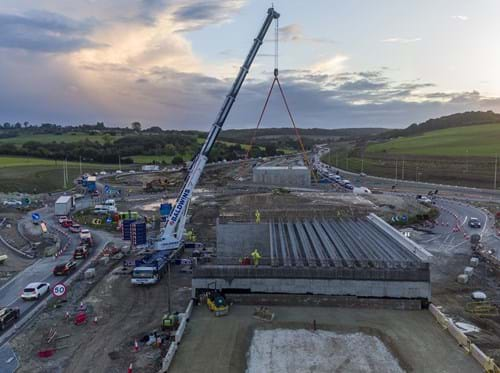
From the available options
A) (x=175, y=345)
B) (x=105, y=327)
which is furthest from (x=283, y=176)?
(x=175, y=345)

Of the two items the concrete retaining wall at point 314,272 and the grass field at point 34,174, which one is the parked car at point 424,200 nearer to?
the concrete retaining wall at point 314,272

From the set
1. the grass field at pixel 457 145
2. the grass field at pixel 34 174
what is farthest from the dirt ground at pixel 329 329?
the grass field at pixel 457 145

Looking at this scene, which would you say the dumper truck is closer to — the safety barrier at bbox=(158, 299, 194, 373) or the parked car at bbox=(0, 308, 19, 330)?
the parked car at bbox=(0, 308, 19, 330)

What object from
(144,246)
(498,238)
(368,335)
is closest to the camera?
(368,335)

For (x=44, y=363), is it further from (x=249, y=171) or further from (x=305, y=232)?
(x=249, y=171)

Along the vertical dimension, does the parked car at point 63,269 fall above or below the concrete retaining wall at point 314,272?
below

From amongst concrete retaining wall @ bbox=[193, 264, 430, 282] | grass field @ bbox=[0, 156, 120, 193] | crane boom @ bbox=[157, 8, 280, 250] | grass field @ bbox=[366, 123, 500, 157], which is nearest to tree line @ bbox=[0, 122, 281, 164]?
grass field @ bbox=[0, 156, 120, 193]

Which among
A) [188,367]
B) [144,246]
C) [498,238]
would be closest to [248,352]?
[188,367]
